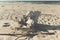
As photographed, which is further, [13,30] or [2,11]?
[2,11]

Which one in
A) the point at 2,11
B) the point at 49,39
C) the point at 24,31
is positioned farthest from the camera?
the point at 2,11

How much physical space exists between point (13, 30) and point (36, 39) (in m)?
0.79

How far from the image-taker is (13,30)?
18.0 ft

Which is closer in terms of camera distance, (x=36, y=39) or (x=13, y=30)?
(x=36, y=39)

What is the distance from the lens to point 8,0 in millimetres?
7633

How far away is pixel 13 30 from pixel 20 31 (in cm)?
21

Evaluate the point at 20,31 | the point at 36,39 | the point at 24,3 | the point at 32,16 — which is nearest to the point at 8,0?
the point at 24,3

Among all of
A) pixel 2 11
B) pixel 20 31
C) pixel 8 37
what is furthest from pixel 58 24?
pixel 2 11

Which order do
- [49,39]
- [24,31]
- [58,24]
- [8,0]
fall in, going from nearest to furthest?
[49,39] < [24,31] < [58,24] < [8,0]

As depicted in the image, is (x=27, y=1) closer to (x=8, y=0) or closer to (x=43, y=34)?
(x=8, y=0)

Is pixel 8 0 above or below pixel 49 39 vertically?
above

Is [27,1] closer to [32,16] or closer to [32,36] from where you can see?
[32,16]

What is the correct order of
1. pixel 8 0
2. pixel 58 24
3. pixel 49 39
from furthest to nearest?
pixel 8 0 → pixel 58 24 → pixel 49 39

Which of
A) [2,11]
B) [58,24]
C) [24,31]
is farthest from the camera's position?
[2,11]
